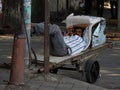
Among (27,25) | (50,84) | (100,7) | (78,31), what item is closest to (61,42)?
(27,25)

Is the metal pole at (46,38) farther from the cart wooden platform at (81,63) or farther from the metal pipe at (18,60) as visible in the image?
the metal pipe at (18,60)

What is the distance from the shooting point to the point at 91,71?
9625 millimetres

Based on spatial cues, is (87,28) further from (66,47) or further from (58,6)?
(58,6)

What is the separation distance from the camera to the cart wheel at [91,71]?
9.49 metres

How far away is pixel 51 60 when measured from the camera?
364 inches

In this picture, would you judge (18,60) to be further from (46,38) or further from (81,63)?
(81,63)

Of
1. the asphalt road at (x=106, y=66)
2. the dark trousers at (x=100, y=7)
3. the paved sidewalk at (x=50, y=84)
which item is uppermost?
the dark trousers at (x=100, y=7)

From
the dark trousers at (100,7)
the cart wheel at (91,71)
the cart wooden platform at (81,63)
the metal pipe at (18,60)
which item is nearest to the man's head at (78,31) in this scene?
the cart wooden platform at (81,63)

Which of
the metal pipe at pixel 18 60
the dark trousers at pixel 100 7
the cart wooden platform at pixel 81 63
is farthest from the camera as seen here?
the dark trousers at pixel 100 7

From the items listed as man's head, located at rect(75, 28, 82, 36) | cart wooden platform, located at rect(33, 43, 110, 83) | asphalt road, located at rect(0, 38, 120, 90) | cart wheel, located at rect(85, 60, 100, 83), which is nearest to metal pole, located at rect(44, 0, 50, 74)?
cart wooden platform, located at rect(33, 43, 110, 83)

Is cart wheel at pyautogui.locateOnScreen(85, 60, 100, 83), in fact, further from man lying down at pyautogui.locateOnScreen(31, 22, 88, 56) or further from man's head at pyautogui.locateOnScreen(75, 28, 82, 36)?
man's head at pyautogui.locateOnScreen(75, 28, 82, 36)

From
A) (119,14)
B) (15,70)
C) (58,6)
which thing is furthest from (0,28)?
(15,70)

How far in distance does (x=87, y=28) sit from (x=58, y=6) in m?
16.6

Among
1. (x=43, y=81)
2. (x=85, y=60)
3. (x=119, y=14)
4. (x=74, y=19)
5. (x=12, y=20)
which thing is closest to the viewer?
(x=43, y=81)
